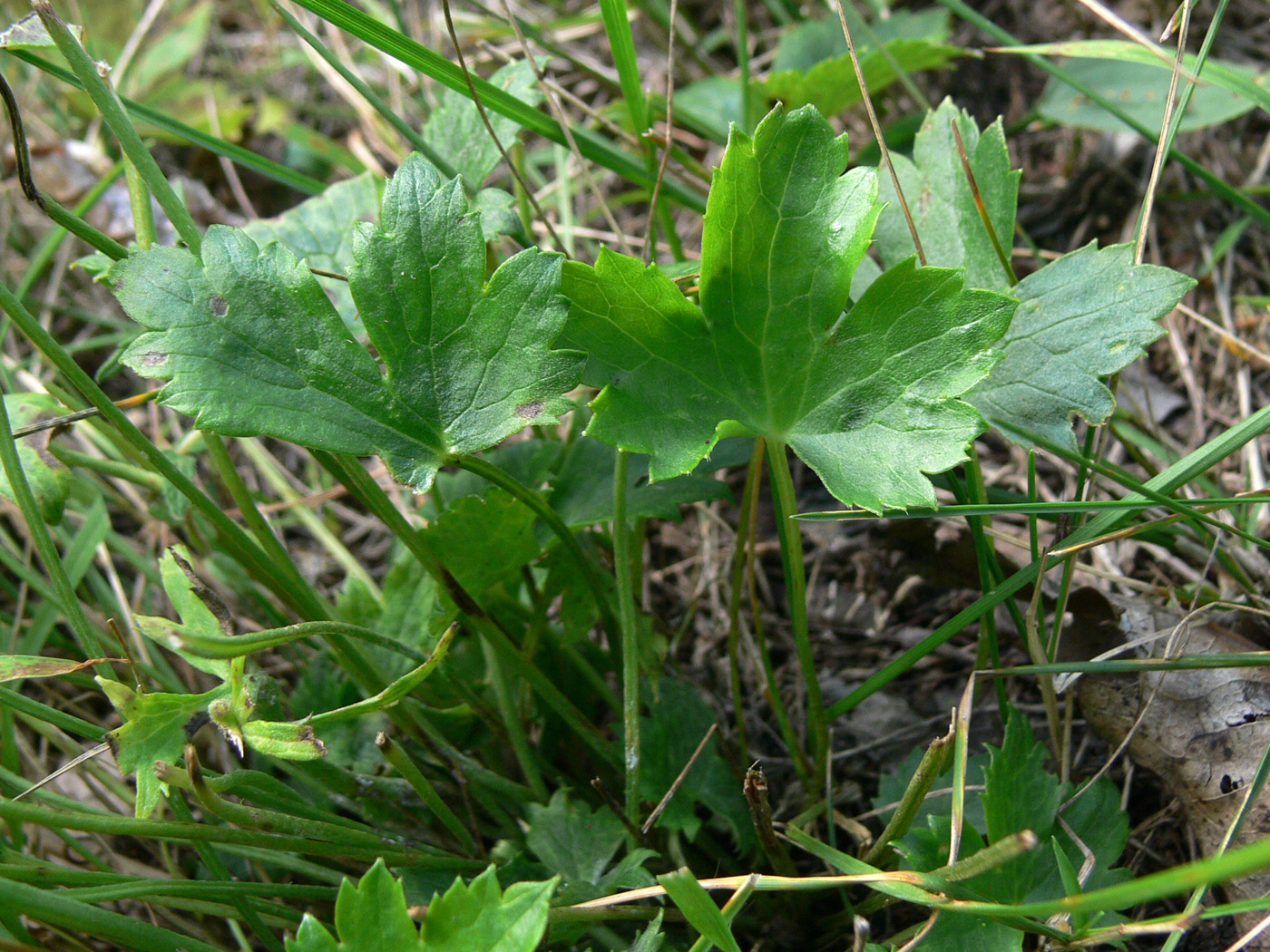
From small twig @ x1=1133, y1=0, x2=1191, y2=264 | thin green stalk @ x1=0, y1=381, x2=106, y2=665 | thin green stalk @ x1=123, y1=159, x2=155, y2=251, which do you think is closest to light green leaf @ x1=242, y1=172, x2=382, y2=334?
thin green stalk @ x1=123, y1=159, x2=155, y2=251

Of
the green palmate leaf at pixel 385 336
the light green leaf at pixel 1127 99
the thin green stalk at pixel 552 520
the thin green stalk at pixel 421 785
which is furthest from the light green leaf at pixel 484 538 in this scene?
the light green leaf at pixel 1127 99

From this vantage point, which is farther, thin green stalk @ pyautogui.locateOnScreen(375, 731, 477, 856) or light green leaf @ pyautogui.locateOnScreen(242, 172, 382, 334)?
light green leaf @ pyautogui.locateOnScreen(242, 172, 382, 334)

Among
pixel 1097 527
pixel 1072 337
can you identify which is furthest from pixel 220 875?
pixel 1072 337

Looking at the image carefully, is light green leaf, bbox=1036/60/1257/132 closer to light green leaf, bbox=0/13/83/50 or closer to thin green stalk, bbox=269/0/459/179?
thin green stalk, bbox=269/0/459/179

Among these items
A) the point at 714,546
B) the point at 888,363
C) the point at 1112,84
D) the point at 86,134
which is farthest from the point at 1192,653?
the point at 86,134

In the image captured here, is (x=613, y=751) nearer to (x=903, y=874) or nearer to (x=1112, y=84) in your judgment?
(x=903, y=874)

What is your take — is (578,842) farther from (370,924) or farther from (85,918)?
(85,918)
